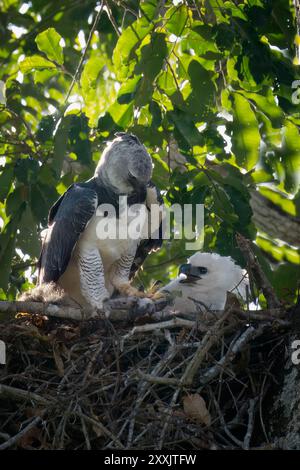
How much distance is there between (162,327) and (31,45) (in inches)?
93.6

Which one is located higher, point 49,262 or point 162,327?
point 49,262

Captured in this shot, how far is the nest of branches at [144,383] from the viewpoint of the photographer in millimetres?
4531

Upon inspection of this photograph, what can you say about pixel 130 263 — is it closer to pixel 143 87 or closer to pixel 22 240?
pixel 22 240

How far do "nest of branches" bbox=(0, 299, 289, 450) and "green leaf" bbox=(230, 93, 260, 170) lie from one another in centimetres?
107

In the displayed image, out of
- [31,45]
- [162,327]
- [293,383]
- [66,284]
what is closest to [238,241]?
[162,327]

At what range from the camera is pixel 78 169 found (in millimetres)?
7203

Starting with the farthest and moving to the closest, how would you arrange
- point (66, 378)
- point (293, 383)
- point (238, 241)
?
1. point (238, 241)
2. point (66, 378)
3. point (293, 383)

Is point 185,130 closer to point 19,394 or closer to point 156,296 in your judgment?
point 156,296

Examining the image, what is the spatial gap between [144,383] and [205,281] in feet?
6.23

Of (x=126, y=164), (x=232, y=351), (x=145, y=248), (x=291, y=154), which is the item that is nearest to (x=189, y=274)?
(x=145, y=248)

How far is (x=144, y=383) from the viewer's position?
470 centimetres

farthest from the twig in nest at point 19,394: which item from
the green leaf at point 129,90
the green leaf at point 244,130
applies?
the green leaf at point 244,130

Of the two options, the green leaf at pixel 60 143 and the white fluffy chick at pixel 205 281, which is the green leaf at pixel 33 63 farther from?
the white fluffy chick at pixel 205 281

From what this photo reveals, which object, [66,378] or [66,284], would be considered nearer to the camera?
[66,378]
